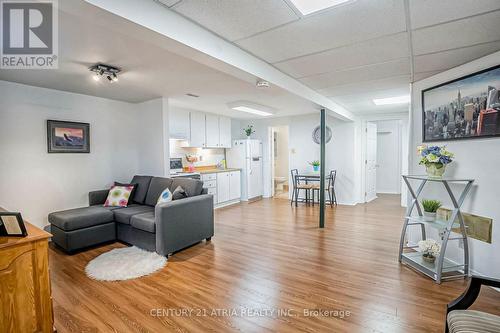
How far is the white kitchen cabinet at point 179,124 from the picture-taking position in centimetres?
521

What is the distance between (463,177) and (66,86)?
5.33 m

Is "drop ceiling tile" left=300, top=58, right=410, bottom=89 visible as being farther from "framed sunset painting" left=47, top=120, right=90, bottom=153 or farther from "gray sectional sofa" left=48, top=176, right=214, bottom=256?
"framed sunset painting" left=47, top=120, right=90, bottom=153

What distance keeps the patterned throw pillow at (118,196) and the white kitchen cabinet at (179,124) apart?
5.04ft

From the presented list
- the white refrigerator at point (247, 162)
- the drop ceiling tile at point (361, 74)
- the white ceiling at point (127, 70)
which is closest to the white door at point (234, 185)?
Result: the white refrigerator at point (247, 162)

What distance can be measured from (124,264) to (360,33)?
3426 millimetres

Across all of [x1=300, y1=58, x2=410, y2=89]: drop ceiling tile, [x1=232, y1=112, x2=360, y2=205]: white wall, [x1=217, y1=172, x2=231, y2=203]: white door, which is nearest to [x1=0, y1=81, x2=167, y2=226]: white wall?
[x1=217, y1=172, x2=231, y2=203]: white door

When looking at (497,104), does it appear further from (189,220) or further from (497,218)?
(189,220)

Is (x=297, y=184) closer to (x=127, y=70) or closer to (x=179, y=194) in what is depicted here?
(x=179, y=194)

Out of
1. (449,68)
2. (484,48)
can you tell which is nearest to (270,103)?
(449,68)

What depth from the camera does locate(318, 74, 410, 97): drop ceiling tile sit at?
3.50 meters

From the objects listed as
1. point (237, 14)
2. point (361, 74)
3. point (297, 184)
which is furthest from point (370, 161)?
point (237, 14)

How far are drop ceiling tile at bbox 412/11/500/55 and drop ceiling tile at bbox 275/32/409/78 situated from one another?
14 cm

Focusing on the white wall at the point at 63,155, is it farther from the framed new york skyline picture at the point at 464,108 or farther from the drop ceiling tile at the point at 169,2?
the framed new york skyline picture at the point at 464,108

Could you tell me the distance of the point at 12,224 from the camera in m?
1.61
